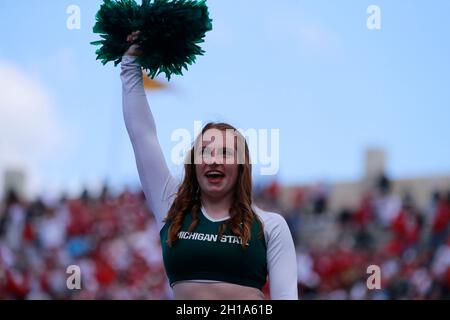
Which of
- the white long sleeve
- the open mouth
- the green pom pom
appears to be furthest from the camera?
the green pom pom

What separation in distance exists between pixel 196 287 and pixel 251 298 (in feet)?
0.48

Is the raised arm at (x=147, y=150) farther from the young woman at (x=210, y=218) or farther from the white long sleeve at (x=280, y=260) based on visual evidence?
the white long sleeve at (x=280, y=260)

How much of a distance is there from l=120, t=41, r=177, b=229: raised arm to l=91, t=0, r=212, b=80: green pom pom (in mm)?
96

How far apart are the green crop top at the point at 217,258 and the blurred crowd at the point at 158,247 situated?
19.0ft

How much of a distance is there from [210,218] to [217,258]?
0.13m

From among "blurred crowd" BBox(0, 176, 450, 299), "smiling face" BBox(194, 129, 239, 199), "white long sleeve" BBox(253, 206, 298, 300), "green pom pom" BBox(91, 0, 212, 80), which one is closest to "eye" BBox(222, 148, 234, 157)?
"smiling face" BBox(194, 129, 239, 199)

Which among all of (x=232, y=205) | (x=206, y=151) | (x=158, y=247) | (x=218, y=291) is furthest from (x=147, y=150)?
(x=158, y=247)

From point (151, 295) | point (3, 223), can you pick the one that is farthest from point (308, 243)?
point (3, 223)

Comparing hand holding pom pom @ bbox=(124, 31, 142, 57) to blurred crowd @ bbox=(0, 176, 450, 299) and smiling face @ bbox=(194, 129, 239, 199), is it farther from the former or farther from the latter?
blurred crowd @ bbox=(0, 176, 450, 299)

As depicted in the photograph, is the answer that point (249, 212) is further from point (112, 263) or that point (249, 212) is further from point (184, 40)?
point (112, 263)

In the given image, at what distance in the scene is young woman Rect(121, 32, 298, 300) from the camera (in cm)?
224

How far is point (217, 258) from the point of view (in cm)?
223

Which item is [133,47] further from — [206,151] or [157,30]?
[206,151]

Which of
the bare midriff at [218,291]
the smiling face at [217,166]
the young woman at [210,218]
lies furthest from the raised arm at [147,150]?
the bare midriff at [218,291]
